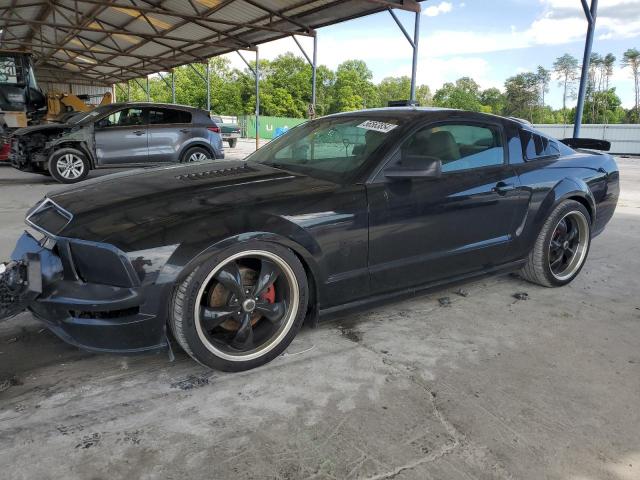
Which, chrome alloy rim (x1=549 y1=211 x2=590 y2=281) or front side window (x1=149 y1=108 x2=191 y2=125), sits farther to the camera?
front side window (x1=149 y1=108 x2=191 y2=125)

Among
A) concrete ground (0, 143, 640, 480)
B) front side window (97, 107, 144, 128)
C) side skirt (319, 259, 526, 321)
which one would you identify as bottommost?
concrete ground (0, 143, 640, 480)

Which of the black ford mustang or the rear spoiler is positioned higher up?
the rear spoiler

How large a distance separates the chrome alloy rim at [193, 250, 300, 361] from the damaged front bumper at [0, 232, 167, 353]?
23 centimetres

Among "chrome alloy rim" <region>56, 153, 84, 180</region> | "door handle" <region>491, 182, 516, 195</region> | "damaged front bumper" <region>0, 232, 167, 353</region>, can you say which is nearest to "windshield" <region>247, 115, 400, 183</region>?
"door handle" <region>491, 182, 516, 195</region>

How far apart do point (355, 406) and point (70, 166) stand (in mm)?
8847

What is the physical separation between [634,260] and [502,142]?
8.16ft

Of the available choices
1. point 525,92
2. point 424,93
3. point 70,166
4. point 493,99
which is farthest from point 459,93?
point 70,166

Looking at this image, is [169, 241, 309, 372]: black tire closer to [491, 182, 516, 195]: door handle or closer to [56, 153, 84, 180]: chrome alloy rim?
[491, 182, 516, 195]: door handle

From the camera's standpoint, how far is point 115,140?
9.45 metres

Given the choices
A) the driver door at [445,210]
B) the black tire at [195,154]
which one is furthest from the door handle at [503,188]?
the black tire at [195,154]

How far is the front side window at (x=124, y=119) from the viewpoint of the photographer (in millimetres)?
9424

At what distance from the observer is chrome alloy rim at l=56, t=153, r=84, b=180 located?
29.9 feet

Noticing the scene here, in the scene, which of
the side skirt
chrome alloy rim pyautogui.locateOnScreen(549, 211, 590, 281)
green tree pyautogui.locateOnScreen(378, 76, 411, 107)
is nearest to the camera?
the side skirt

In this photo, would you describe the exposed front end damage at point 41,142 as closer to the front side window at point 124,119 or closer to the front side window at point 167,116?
the front side window at point 124,119
